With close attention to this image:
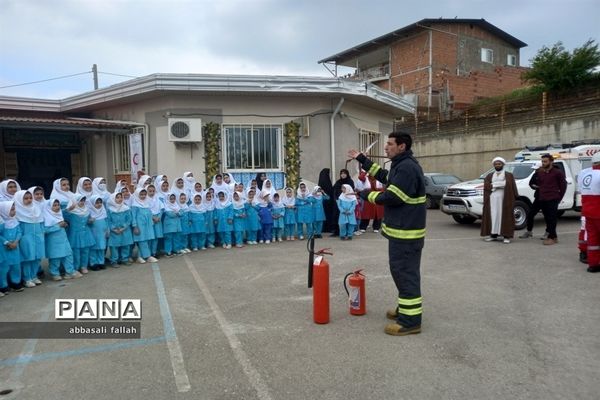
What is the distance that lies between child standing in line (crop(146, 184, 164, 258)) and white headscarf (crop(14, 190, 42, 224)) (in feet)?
6.65

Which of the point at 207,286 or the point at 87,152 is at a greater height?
the point at 87,152

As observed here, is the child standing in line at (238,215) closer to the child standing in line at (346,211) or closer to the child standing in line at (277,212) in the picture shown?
the child standing in line at (277,212)

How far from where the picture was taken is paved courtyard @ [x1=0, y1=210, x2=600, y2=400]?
352 centimetres

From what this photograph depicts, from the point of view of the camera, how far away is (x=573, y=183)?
40.3 feet

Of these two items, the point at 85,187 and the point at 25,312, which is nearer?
the point at 25,312

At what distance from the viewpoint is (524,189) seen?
37.9 ft

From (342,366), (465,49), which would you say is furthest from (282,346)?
(465,49)

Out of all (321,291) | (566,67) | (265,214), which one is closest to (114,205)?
(265,214)

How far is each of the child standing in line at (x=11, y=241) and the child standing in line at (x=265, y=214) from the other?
4942 millimetres

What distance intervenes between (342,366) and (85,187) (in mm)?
5938

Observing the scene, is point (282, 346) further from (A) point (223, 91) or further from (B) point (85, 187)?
(A) point (223, 91)

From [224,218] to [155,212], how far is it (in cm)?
161

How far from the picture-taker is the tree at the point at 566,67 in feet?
62.3

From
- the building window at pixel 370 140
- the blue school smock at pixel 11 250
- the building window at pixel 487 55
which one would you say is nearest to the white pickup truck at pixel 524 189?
the building window at pixel 370 140
